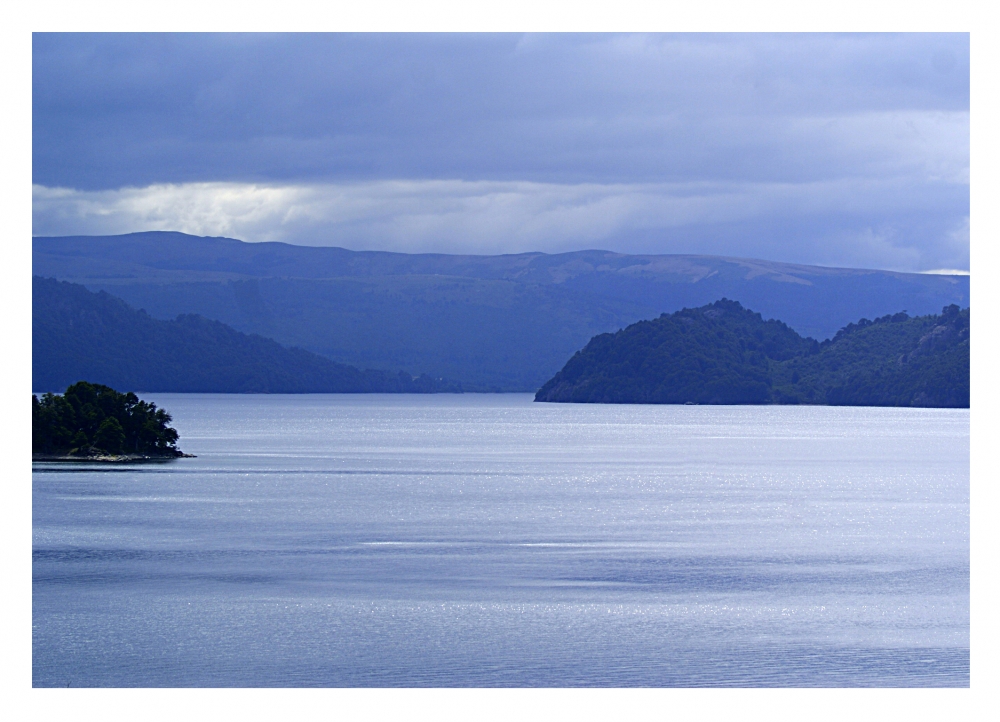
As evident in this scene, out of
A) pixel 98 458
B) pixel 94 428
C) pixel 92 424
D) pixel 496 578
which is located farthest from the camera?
pixel 98 458

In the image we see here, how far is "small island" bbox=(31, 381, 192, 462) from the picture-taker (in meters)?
100

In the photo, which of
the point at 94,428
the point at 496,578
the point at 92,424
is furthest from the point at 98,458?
the point at 496,578

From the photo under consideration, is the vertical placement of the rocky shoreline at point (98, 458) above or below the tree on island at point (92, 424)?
below

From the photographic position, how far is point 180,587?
45000 mm

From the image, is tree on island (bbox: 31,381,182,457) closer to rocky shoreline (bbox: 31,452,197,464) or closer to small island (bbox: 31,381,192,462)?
small island (bbox: 31,381,192,462)

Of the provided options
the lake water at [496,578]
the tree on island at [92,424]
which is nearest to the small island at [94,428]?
the tree on island at [92,424]

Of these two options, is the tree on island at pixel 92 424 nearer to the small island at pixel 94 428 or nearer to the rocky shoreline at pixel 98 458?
the small island at pixel 94 428

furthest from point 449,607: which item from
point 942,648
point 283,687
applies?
point 942,648

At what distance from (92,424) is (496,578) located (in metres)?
64.7

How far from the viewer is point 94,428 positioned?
10306cm

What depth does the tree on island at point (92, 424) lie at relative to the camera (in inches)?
3942

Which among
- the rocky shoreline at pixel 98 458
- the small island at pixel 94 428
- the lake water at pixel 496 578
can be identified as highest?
the small island at pixel 94 428

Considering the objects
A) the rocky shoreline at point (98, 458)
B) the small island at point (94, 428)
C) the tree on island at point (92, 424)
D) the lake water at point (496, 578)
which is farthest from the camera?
the rocky shoreline at point (98, 458)

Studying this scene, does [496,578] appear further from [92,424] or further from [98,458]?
[98,458]
